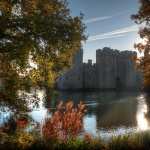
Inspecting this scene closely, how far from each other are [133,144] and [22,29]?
21.5 ft

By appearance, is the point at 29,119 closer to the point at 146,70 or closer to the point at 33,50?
the point at 33,50

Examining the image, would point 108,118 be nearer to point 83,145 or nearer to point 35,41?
point 83,145

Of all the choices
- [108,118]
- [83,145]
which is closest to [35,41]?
[83,145]

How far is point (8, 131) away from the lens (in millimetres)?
12508

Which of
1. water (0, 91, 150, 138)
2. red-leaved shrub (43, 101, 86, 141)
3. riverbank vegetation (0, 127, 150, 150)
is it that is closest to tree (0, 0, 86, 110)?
water (0, 91, 150, 138)

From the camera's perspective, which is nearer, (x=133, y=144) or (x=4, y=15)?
(x=4, y=15)

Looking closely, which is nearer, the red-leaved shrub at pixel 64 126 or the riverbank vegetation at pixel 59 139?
the riverbank vegetation at pixel 59 139

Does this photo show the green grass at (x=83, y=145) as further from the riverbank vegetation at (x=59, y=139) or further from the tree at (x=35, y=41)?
the tree at (x=35, y=41)

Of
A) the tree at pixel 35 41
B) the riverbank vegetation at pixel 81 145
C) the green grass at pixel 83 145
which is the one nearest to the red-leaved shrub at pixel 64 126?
the riverbank vegetation at pixel 81 145

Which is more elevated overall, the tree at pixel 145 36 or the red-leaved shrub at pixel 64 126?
the tree at pixel 145 36

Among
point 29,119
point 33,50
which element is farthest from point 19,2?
point 29,119

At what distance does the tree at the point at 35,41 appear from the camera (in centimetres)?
1087

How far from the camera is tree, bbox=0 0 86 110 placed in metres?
10.9

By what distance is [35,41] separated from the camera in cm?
1101
